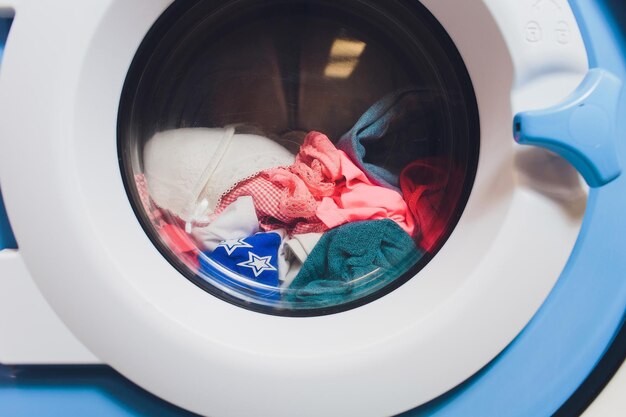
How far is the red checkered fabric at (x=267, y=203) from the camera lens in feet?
1.80

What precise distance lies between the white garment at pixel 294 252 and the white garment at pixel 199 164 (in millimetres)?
99

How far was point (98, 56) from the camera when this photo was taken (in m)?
0.37

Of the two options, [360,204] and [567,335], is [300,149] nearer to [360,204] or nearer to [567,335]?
[360,204]

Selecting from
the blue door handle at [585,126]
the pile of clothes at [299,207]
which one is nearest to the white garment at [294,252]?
the pile of clothes at [299,207]

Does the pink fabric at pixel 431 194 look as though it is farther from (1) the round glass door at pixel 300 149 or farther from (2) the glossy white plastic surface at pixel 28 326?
(2) the glossy white plastic surface at pixel 28 326

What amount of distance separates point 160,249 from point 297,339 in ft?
0.53

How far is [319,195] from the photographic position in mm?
556

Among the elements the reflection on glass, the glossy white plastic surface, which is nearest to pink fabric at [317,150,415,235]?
the reflection on glass

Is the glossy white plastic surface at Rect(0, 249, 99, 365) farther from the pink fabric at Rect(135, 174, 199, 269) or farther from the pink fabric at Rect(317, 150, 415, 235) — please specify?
the pink fabric at Rect(317, 150, 415, 235)

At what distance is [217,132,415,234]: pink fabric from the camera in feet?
1.74

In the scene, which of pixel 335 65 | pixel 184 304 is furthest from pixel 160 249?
pixel 335 65

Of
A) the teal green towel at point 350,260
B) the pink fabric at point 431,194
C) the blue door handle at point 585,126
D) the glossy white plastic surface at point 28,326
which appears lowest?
the glossy white plastic surface at point 28,326

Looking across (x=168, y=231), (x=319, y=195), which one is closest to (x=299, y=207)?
(x=319, y=195)

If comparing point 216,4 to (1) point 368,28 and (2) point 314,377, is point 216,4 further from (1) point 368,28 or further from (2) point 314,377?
(2) point 314,377
